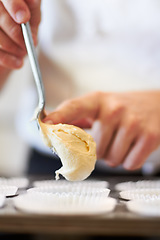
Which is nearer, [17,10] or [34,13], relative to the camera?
[17,10]

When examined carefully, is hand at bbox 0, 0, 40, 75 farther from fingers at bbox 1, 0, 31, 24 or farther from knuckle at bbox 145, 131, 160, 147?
knuckle at bbox 145, 131, 160, 147

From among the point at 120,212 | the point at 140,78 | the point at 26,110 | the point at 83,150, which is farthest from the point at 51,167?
the point at 120,212

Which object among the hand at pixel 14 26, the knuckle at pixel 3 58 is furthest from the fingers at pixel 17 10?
the knuckle at pixel 3 58

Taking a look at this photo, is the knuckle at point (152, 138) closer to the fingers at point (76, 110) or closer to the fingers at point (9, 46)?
the fingers at point (76, 110)

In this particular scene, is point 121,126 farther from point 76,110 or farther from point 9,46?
point 9,46

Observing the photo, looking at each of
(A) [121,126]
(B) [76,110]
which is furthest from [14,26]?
(A) [121,126]

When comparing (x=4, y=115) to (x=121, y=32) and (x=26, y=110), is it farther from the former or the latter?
(x=121, y=32)
